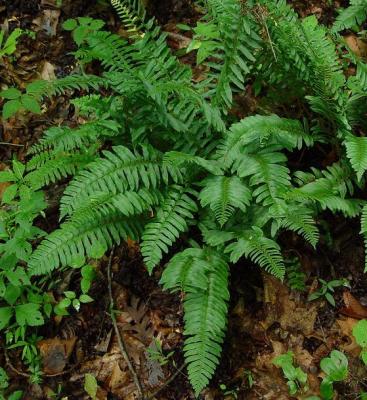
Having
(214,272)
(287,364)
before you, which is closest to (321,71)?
(214,272)

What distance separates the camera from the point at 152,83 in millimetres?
3789

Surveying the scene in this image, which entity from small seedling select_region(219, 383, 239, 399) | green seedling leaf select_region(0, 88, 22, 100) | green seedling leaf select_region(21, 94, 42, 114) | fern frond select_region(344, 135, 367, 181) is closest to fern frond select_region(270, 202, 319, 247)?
fern frond select_region(344, 135, 367, 181)

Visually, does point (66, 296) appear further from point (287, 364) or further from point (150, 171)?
point (287, 364)

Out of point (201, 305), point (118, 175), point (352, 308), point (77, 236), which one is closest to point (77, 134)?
point (118, 175)

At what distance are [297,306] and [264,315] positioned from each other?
0.27m

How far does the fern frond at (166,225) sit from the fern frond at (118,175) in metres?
0.15

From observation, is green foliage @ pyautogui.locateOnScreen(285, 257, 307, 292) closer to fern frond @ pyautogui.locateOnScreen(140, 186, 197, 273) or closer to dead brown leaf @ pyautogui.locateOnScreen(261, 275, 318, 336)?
dead brown leaf @ pyautogui.locateOnScreen(261, 275, 318, 336)

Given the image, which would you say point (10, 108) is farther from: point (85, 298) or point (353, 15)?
point (353, 15)

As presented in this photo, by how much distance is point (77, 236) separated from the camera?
358 cm

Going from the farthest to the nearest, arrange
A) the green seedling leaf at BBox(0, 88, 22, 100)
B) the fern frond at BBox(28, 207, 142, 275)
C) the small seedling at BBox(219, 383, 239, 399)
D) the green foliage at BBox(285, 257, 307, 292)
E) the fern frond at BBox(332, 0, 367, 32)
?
the green seedling leaf at BBox(0, 88, 22, 100), the fern frond at BBox(332, 0, 367, 32), the green foliage at BBox(285, 257, 307, 292), the small seedling at BBox(219, 383, 239, 399), the fern frond at BBox(28, 207, 142, 275)

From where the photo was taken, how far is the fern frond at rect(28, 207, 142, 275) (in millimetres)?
3447

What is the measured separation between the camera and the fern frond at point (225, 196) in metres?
3.34

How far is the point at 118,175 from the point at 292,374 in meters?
1.90

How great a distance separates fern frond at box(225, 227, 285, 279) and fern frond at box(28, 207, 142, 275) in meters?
0.85
